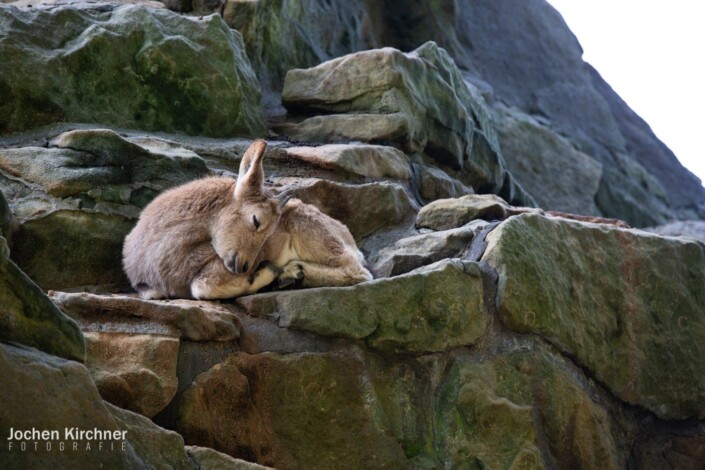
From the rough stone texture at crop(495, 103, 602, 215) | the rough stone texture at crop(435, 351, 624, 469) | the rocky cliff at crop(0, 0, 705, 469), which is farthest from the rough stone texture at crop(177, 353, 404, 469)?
the rough stone texture at crop(495, 103, 602, 215)

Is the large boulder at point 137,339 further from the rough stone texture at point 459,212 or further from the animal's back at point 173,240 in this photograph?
the rough stone texture at point 459,212

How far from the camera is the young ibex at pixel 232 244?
5.20m

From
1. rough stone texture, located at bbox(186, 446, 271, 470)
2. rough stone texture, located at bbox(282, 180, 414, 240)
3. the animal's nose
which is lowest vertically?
rough stone texture, located at bbox(186, 446, 271, 470)

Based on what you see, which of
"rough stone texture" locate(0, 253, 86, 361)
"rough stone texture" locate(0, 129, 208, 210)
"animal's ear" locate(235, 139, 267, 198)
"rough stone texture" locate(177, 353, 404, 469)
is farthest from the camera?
"rough stone texture" locate(0, 129, 208, 210)

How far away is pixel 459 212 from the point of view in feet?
21.2

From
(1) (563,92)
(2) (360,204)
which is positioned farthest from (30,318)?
(1) (563,92)

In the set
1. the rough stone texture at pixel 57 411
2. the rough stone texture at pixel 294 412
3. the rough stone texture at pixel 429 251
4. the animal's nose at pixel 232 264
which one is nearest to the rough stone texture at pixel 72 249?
the animal's nose at pixel 232 264

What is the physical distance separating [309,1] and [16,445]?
6.96m

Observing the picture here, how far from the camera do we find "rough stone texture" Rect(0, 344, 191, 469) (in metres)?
3.15

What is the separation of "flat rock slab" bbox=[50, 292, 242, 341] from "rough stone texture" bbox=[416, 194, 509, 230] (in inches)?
89.1

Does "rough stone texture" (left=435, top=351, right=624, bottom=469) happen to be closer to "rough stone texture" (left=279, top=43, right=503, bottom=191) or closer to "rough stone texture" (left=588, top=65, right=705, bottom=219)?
"rough stone texture" (left=279, top=43, right=503, bottom=191)

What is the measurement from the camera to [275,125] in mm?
7719

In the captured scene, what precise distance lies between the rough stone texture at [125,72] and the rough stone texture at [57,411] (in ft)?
10.9

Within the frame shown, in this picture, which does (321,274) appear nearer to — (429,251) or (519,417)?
(429,251)
